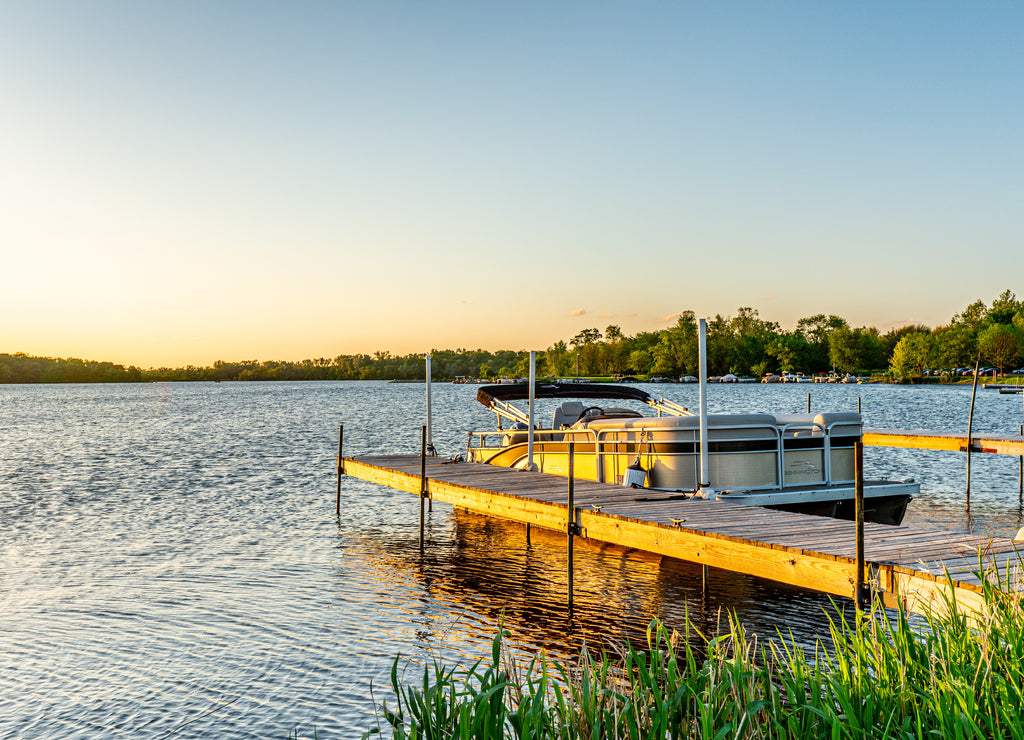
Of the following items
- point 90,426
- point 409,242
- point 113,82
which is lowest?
point 90,426

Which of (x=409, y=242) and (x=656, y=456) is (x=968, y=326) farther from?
(x=656, y=456)

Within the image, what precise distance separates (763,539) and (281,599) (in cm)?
677

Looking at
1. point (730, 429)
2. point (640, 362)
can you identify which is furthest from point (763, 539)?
point (640, 362)

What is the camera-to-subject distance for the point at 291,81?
22.5m

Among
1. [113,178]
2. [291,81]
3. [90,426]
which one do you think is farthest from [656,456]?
[90,426]

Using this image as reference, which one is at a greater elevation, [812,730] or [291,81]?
[291,81]

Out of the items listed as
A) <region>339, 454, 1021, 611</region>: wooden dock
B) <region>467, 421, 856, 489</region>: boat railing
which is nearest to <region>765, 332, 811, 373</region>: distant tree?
<region>467, 421, 856, 489</region>: boat railing

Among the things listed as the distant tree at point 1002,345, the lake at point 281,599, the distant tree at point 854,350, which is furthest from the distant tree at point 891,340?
the lake at point 281,599

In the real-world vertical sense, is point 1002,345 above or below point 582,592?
above

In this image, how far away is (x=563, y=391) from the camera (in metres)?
17.0

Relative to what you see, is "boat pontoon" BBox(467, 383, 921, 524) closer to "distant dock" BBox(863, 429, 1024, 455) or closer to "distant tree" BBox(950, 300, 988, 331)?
"distant dock" BBox(863, 429, 1024, 455)

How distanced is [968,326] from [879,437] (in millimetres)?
142453

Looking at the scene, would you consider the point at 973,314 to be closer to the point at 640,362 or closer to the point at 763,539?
the point at 640,362

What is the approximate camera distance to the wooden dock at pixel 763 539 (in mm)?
6168
